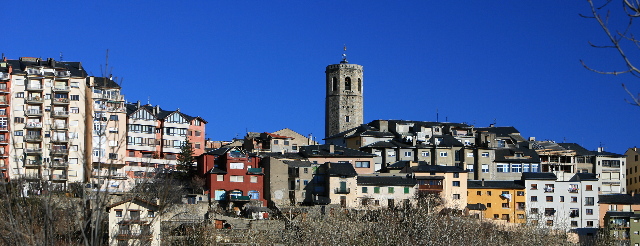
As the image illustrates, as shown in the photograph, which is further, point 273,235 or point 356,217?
point 356,217

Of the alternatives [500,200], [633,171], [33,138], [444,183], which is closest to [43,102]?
[33,138]

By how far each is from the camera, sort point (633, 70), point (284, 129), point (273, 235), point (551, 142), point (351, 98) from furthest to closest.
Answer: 1. point (351, 98)
2. point (551, 142)
3. point (284, 129)
4. point (273, 235)
5. point (633, 70)

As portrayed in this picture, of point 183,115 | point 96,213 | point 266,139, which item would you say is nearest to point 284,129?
point 266,139

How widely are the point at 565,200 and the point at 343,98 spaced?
38.2 meters

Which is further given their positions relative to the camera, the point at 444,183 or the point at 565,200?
the point at 565,200

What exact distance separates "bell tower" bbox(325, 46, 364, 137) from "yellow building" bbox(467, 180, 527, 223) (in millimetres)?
33609

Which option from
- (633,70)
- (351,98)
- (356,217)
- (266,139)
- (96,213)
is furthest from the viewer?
(351,98)

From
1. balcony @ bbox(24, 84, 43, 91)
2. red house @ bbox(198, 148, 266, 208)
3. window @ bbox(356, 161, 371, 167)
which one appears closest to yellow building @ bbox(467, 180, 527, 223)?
window @ bbox(356, 161, 371, 167)

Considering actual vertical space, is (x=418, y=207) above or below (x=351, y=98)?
below

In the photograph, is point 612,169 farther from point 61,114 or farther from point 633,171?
point 61,114

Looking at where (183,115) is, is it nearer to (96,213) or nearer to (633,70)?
(96,213)

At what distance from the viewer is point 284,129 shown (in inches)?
3728

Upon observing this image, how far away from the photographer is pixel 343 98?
11275 cm

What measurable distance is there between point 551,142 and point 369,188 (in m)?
35.7
